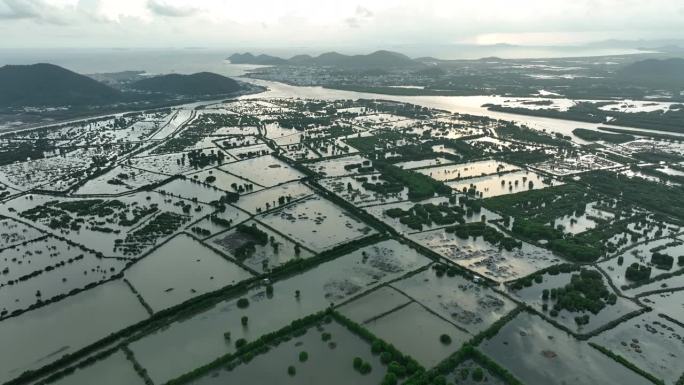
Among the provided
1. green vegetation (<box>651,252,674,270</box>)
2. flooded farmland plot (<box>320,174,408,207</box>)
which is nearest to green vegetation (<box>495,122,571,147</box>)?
flooded farmland plot (<box>320,174,408,207</box>)

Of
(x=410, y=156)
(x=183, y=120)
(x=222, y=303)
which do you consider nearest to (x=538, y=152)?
(x=410, y=156)

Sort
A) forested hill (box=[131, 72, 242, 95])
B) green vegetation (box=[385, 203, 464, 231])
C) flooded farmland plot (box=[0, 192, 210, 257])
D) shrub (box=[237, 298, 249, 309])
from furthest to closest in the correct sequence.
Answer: forested hill (box=[131, 72, 242, 95]) → green vegetation (box=[385, 203, 464, 231]) → flooded farmland plot (box=[0, 192, 210, 257]) → shrub (box=[237, 298, 249, 309])

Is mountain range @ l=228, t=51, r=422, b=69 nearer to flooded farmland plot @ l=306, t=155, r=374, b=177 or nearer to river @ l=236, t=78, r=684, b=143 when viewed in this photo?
river @ l=236, t=78, r=684, b=143

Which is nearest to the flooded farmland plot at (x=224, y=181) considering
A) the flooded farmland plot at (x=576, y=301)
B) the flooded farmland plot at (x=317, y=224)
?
the flooded farmland plot at (x=317, y=224)

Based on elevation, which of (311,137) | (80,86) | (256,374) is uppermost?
(80,86)

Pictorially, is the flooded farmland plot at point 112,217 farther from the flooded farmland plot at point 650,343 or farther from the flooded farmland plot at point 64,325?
Answer: the flooded farmland plot at point 650,343

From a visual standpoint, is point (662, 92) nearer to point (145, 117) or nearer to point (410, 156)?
point (410, 156)

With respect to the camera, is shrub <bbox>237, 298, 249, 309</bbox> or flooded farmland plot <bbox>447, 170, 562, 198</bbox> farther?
flooded farmland plot <bbox>447, 170, 562, 198</bbox>
